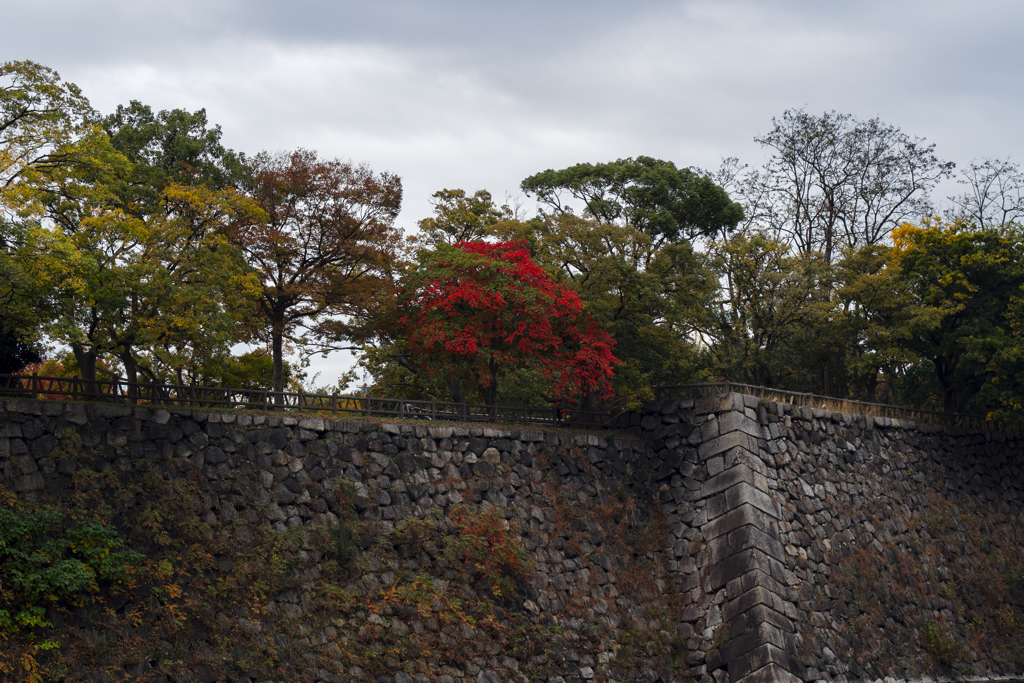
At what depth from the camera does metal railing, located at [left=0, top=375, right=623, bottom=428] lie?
742 inches

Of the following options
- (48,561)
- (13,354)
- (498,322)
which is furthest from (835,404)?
(13,354)

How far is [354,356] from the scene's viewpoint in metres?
32.7

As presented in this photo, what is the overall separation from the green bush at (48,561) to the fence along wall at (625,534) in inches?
26.6

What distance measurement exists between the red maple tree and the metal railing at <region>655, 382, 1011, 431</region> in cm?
292

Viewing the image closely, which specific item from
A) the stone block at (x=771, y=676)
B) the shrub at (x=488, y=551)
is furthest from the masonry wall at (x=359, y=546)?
the stone block at (x=771, y=676)

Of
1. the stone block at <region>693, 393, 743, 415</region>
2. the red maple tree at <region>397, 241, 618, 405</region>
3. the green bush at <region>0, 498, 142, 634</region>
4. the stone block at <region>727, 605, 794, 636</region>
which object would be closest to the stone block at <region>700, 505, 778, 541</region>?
the stone block at <region>727, 605, 794, 636</region>

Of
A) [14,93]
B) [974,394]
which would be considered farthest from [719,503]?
[14,93]

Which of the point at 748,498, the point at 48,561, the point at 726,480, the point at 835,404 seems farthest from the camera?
the point at 835,404

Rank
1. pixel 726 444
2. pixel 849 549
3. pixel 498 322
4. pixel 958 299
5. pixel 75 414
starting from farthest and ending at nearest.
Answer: pixel 958 299 → pixel 849 549 → pixel 498 322 → pixel 726 444 → pixel 75 414

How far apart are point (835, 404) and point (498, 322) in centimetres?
1244

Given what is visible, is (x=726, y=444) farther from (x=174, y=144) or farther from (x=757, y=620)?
(x=174, y=144)

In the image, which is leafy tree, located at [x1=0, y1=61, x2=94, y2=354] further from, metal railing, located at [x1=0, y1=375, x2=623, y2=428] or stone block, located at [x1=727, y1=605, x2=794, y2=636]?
stone block, located at [x1=727, y1=605, x2=794, y2=636]

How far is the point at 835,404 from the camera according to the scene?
3016 cm

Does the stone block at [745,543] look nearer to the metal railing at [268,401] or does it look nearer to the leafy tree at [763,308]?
the metal railing at [268,401]
